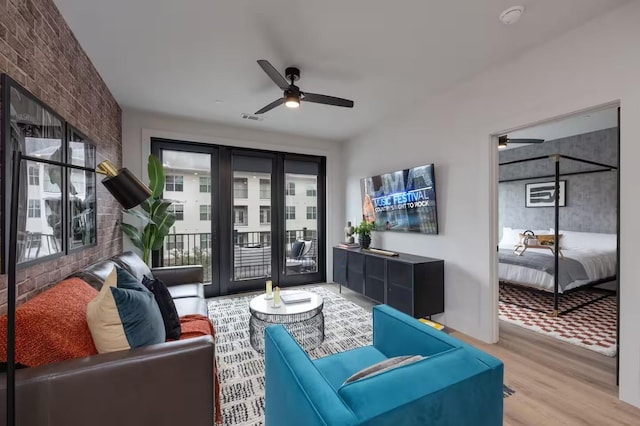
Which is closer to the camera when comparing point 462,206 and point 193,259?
point 462,206

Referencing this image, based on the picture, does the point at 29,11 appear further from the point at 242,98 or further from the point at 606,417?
the point at 606,417

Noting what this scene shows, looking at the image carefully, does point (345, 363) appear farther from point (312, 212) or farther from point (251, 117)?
point (312, 212)

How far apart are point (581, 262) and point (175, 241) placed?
5794 mm

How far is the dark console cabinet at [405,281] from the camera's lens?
312cm

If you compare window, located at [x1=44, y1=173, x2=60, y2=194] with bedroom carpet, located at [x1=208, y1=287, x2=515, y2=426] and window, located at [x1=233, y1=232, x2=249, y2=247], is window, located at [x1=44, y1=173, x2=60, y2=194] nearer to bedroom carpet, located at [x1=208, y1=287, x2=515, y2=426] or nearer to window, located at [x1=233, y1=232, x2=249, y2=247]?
bedroom carpet, located at [x1=208, y1=287, x2=515, y2=426]

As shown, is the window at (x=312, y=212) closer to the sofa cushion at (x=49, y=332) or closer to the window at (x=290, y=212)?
the window at (x=290, y=212)

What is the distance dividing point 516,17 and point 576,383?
2698 millimetres

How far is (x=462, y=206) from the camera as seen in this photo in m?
3.09

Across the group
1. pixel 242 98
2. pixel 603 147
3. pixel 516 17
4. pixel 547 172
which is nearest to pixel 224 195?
pixel 242 98

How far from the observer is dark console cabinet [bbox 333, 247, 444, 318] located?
3115mm

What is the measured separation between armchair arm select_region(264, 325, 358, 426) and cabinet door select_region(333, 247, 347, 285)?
2959mm

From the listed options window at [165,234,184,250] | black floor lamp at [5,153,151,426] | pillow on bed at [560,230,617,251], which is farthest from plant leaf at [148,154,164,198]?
pillow on bed at [560,230,617,251]

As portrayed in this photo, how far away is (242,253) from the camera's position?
4.70 metres

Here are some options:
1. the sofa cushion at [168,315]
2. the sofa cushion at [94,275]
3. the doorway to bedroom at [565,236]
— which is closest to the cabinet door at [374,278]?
the doorway to bedroom at [565,236]
